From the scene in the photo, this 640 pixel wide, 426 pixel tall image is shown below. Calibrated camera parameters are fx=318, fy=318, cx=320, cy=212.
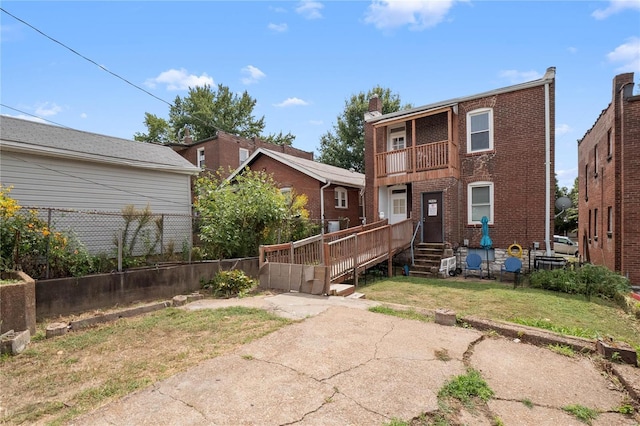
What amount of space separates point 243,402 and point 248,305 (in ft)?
12.2

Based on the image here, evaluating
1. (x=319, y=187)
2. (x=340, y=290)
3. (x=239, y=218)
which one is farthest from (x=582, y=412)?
(x=319, y=187)

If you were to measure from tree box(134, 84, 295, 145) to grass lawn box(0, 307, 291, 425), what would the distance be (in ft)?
112

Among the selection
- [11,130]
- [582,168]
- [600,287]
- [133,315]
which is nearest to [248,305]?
[133,315]

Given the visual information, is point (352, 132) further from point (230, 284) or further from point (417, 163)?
point (230, 284)

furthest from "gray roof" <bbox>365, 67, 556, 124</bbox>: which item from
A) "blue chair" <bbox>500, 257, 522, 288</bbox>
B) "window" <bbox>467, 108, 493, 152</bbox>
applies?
"blue chair" <bbox>500, 257, 522, 288</bbox>

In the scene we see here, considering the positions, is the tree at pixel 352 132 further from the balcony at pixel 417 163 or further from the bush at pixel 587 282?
the bush at pixel 587 282

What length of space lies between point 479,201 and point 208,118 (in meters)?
32.4

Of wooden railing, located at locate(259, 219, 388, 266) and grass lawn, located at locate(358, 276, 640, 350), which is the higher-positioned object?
wooden railing, located at locate(259, 219, 388, 266)

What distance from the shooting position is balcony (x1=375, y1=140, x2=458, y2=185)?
12.0m

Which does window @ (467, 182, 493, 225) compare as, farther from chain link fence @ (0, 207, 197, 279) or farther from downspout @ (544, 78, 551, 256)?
chain link fence @ (0, 207, 197, 279)

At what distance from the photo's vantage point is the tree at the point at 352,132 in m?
29.5

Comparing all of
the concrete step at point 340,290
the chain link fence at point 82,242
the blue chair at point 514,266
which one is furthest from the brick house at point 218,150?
the blue chair at point 514,266

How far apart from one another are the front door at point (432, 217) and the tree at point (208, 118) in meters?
27.6

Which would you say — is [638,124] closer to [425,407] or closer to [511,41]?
[511,41]
